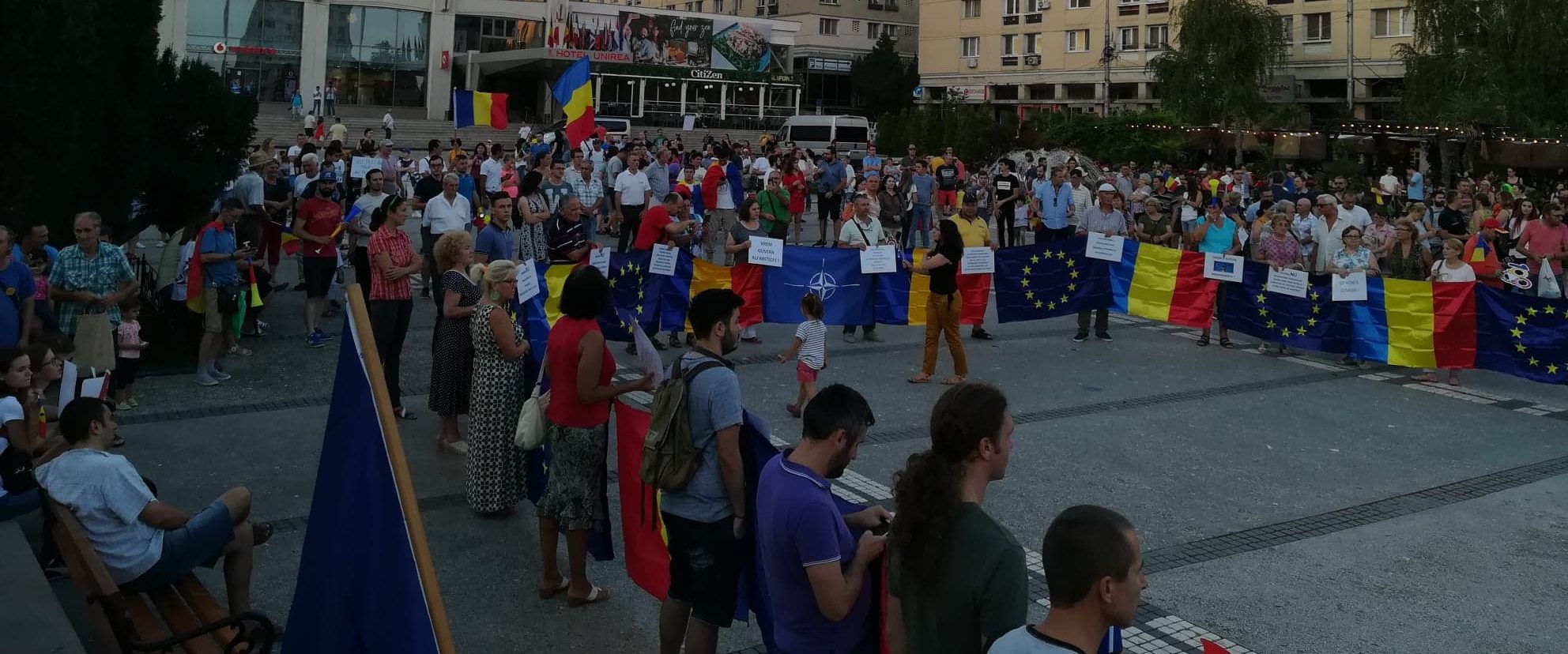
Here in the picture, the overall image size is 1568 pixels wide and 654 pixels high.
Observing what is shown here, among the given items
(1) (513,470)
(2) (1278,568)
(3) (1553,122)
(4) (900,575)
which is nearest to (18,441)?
(1) (513,470)

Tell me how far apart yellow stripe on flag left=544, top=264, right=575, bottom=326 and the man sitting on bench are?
636 centimetres

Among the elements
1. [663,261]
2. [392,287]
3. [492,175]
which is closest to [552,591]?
[392,287]

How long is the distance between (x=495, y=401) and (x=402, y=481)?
449 centimetres

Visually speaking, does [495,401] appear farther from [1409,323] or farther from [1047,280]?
[1409,323]

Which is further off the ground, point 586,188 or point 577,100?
point 577,100

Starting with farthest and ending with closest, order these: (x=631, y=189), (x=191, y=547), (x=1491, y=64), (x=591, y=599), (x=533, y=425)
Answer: (x=1491, y=64) → (x=631, y=189) → (x=533, y=425) → (x=591, y=599) → (x=191, y=547)

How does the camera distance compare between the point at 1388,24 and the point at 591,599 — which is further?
the point at 1388,24

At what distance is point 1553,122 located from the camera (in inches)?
1474

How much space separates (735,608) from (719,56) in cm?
7120

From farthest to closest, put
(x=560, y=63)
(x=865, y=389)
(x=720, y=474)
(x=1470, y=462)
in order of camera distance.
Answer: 1. (x=560, y=63)
2. (x=865, y=389)
3. (x=1470, y=462)
4. (x=720, y=474)

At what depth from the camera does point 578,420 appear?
6.36m

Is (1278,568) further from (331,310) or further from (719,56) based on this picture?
(719,56)

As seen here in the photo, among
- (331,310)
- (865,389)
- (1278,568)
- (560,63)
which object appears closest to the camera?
(1278,568)

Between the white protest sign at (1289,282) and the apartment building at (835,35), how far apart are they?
2620 inches
